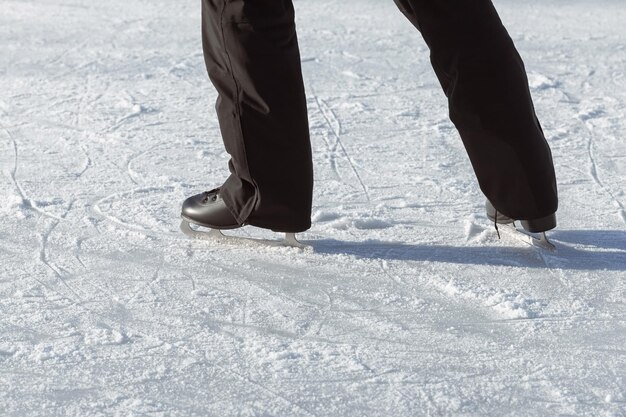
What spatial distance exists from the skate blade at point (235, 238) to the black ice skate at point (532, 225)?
1.18 ft

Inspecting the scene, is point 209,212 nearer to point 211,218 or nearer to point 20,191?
point 211,218

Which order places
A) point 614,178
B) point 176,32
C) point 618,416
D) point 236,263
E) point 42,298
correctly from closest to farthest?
point 618,416, point 42,298, point 236,263, point 614,178, point 176,32

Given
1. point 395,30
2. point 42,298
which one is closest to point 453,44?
point 42,298

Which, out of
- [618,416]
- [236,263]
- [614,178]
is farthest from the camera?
[614,178]

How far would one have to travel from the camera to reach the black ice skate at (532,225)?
2.09m

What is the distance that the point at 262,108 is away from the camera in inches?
78.0

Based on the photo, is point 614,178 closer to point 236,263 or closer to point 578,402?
point 236,263

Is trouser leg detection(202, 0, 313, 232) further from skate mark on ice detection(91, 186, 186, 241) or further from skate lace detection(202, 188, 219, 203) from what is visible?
skate mark on ice detection(91, 186, 186, 241)

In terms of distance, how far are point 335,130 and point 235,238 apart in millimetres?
899

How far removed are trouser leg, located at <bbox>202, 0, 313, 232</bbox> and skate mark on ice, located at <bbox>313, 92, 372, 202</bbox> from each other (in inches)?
17.0

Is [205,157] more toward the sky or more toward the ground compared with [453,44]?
more toward the ground

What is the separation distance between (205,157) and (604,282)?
1121 millimetres

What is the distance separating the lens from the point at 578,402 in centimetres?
152

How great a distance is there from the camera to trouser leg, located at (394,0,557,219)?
1.92 meters
